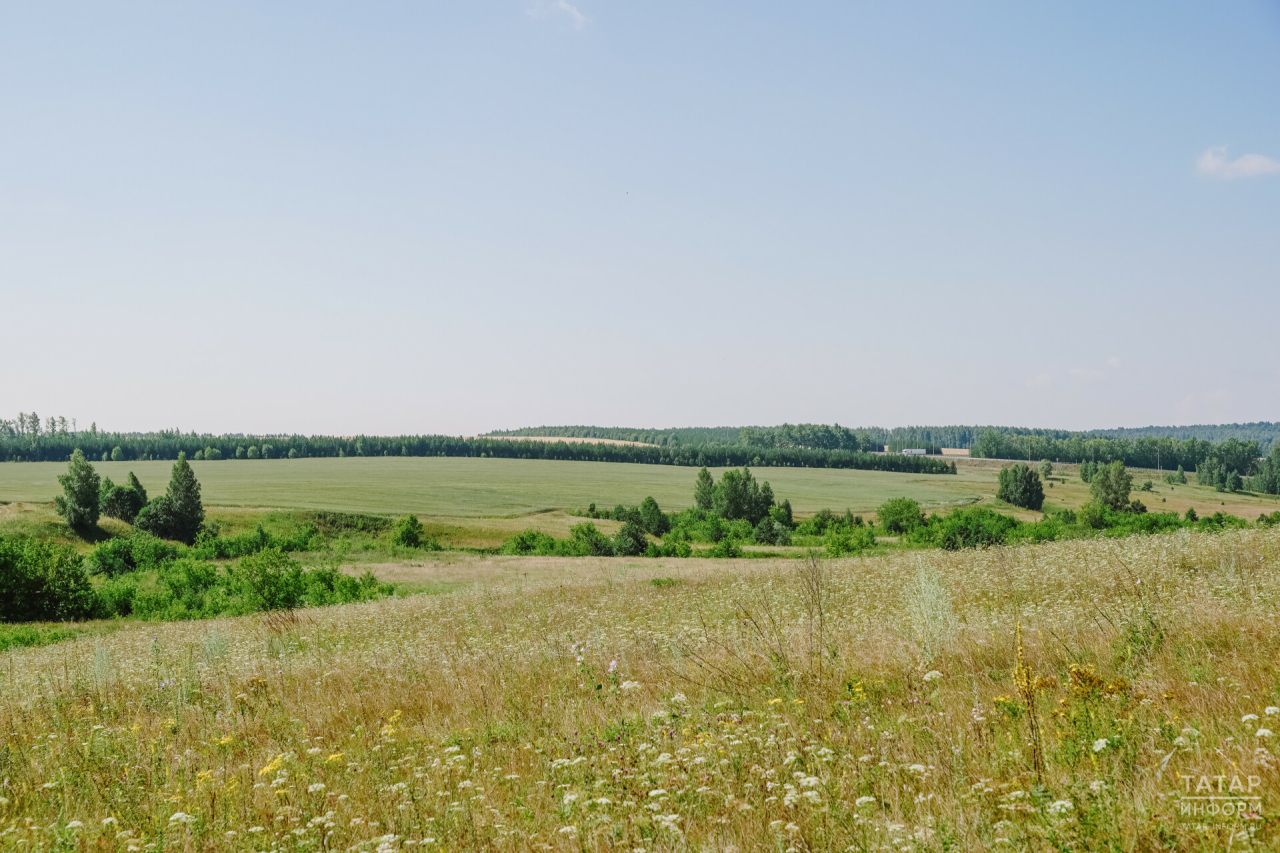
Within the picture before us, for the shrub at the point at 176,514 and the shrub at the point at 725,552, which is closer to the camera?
the shrub at the point at 725,552

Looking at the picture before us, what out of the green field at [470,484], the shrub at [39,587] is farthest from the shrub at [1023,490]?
the shrub at [39,587]

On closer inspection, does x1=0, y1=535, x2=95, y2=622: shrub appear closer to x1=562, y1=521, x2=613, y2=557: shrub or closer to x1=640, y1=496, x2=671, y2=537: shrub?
x1=562, y1=521, x2=613, y2=557: shrub

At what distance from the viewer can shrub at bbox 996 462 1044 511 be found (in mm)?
106562

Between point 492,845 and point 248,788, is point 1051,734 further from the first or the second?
point 248,788

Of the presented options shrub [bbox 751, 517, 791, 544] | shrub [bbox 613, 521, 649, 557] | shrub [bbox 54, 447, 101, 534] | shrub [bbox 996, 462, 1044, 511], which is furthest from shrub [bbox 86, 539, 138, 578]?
shrub [bbox 996, 462, 1044, 511]

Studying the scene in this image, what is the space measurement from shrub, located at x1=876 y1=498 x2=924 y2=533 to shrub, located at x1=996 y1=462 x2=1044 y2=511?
34909 mm

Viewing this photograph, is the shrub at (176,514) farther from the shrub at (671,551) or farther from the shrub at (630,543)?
the shrub at (671,551)

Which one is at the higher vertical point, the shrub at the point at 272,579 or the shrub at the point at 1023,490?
the shrub at the point at 272,579

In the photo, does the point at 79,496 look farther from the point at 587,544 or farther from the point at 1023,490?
the point at 1023,490

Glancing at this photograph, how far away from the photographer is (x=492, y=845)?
4098 millimetres

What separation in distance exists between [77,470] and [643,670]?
277 ft

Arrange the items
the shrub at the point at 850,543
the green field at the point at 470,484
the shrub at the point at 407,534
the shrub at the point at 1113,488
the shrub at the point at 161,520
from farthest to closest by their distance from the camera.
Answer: the shrub at the point at 1113,488 < the green field at the point at 470,484 < the shrub at the point at 161,520 < the shrub at the point at 407,534 < the shrub at the point at 850,543

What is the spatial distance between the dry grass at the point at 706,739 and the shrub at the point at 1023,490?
10762 cm

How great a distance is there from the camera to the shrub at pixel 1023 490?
107 m
